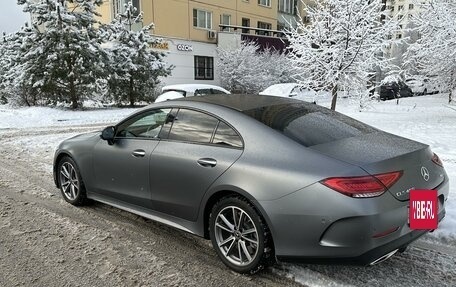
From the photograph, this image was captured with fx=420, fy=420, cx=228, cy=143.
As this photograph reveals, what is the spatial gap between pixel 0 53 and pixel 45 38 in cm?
661

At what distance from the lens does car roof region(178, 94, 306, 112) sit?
394 centimetres

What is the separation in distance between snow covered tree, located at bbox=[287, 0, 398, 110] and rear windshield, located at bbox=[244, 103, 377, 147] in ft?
29.0

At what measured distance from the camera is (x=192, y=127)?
13.0 ft

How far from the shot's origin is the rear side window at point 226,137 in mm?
3555

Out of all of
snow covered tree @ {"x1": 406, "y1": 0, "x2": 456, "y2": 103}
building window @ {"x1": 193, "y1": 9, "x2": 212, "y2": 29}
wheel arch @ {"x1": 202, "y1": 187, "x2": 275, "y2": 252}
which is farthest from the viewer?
building window @ {"x1": 193, "y1": 9, "x2": 212, "y2": 29}

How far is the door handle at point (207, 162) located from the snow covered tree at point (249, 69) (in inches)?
993

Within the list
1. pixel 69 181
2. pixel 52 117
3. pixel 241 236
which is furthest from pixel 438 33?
pixel 52 117

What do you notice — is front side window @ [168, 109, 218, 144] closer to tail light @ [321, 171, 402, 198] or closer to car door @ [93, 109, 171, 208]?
car door @ [93, 109, 171, 208]

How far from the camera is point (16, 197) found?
223 inches

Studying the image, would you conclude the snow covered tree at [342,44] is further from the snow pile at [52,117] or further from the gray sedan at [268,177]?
the gray sedan at [268,177]

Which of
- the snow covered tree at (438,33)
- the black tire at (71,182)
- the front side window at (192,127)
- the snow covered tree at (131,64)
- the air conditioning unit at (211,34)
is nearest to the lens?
the front side window at (192,127)

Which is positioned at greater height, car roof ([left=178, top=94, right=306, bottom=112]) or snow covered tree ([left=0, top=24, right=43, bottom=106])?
snow covered tree ([left=0, top=24, right=43, bottom=106])

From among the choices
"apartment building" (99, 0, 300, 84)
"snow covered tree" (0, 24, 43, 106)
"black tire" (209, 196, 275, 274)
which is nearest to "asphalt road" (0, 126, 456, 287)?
"black tire" (209, 196, 275, 274)

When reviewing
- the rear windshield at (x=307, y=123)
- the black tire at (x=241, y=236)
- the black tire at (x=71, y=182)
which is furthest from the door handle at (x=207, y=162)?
the black tire at (x=71, y=182)
